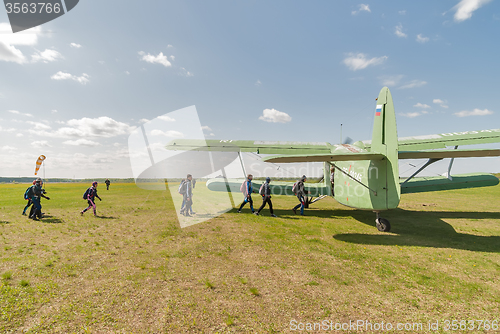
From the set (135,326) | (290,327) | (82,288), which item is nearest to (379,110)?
(290,327)

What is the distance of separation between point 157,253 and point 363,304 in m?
4.54

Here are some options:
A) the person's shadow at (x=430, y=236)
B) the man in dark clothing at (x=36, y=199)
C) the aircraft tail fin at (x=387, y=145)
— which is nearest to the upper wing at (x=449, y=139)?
the person's shadow at (x=430, y=236)

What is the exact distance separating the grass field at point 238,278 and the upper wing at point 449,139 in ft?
11.1

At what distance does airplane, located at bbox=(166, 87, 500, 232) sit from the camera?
564 centimetres

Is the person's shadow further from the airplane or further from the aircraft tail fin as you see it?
the aircraft tail fin

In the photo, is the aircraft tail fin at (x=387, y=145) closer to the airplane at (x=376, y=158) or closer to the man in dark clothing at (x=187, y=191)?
the airplane at (x=376, y=158)

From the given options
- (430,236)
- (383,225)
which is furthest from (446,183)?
(383,225)

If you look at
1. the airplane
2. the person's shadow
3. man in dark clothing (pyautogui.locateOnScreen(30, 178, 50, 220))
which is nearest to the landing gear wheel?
the airplane

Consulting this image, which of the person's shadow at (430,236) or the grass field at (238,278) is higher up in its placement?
the grass field at (238,278)

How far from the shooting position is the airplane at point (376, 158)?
5.64m

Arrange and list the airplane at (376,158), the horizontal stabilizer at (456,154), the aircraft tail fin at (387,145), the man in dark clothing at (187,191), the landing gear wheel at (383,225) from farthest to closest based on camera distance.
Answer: the man in dark clothing at (187,191) < the landing gear wheel at (383,225) < the aircraft tail fin at (387,145) < the airplane at (376,158) < the horizontal stabilizer at (456,154)

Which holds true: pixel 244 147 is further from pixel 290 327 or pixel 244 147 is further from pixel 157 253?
pixel 290 327

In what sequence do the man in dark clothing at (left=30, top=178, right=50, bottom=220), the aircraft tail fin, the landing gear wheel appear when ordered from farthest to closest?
1. the man in dark clothing at (left=30, top=178, right=50, bottom=220)
2. the landing gear wheel
3. the aircraft tail fin

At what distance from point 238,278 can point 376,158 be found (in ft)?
18.0
